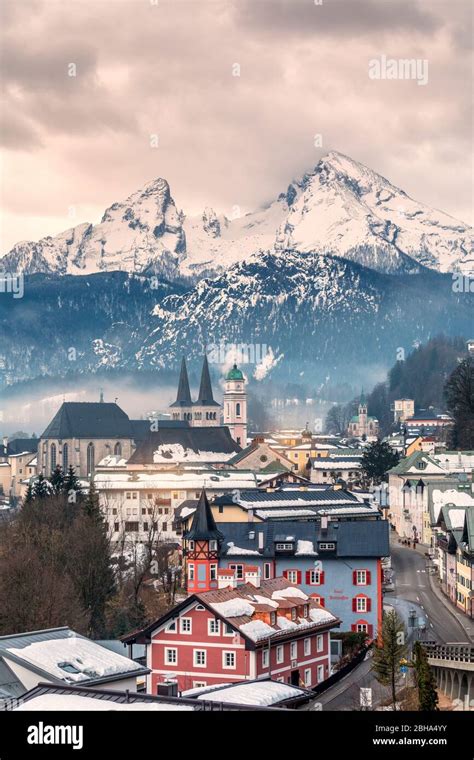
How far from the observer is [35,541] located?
76.1m

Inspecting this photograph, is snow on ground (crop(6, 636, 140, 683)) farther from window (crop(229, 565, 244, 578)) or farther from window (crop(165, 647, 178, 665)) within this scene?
window (crop(229, 565, 244, 578))

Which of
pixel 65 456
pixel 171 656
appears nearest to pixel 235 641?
pixel 171 656

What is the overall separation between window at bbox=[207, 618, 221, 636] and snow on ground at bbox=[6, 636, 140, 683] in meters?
7.65

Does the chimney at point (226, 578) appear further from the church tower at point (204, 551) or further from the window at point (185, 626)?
the window at point (185, 626)

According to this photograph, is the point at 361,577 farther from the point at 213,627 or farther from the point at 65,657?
the point at 65,657

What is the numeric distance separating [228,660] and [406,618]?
543 inches

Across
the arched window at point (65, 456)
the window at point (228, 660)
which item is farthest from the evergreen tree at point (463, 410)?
the arched window at point (65, 456)

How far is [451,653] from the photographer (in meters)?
41.2

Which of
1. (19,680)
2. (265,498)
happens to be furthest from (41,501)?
(19,680)

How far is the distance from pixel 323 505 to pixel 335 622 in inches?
1123

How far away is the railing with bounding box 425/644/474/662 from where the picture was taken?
40.4 metres

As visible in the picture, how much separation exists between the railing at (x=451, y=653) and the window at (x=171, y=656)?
9349mm
